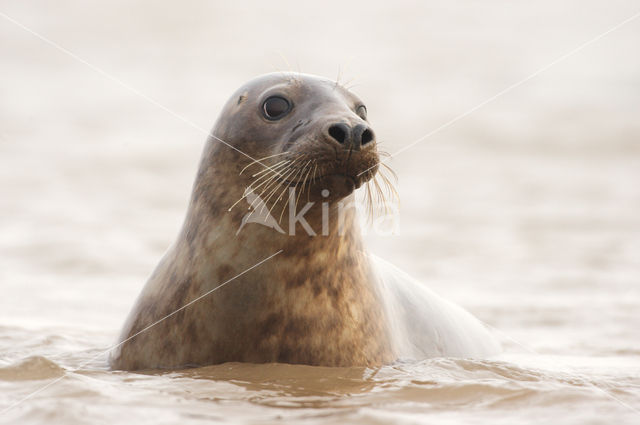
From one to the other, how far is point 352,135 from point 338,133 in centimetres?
7

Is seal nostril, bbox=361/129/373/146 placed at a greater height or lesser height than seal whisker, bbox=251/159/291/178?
greater

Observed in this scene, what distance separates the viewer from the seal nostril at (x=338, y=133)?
4176mm

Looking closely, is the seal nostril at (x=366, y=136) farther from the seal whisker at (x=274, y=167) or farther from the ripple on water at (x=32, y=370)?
the ripple on water at (x=32, y=370)

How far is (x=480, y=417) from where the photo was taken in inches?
145

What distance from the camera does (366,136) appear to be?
165 inches

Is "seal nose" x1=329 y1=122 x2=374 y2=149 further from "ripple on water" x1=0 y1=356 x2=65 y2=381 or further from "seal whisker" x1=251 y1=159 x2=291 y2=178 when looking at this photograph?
"ripple on water" x1=0 y1=356 x2=65 y2=381

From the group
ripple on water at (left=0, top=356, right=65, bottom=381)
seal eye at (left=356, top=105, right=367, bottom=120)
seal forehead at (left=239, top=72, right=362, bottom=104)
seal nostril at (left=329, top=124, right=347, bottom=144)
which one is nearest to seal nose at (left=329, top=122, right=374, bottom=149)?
seal nostril at (left=329, top=124, right=347, bottom=144)

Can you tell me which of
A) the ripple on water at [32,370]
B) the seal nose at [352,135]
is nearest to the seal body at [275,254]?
the seal nose at [352,135]

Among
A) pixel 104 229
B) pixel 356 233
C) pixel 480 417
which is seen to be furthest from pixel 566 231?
pixel 480 417

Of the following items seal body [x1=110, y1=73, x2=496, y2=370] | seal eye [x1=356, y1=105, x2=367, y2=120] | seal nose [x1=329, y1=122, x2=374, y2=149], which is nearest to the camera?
seal nose [x1=329, y1=122, x2=374, y2=149]

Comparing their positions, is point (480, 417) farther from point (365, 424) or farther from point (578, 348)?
point (578, 348)

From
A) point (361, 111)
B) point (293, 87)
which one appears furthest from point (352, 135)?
point (361, 111)

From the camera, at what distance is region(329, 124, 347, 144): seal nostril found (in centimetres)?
418

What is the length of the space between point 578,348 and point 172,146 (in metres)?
12.4
